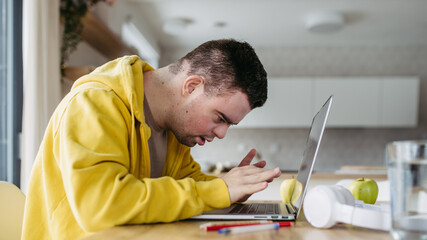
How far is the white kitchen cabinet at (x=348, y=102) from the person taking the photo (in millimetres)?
5129

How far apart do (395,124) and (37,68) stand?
4.55 m

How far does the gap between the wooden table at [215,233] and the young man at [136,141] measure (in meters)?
0.03

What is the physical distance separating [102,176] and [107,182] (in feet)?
0.05

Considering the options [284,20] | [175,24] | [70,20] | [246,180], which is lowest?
[246,180]

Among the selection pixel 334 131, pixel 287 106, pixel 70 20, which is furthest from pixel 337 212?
pixel 334 131

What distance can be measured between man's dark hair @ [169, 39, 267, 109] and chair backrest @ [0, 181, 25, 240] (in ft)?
1.91

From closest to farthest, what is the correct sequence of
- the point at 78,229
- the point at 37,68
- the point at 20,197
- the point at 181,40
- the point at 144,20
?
the point at 78,229, the point at 20,197, the point at 37,68, the point at 144,20, the point at 181,40

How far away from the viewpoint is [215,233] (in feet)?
2.26

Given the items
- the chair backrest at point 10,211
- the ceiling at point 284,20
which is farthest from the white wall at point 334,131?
the chair backrest at point 10,211

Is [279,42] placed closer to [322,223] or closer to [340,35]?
[340,35]

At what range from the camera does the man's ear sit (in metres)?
1.02

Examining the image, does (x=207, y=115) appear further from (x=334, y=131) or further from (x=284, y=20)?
(x=334, y=131)

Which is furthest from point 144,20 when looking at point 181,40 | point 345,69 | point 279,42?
point 345,69

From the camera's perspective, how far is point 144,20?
14.6 feet
